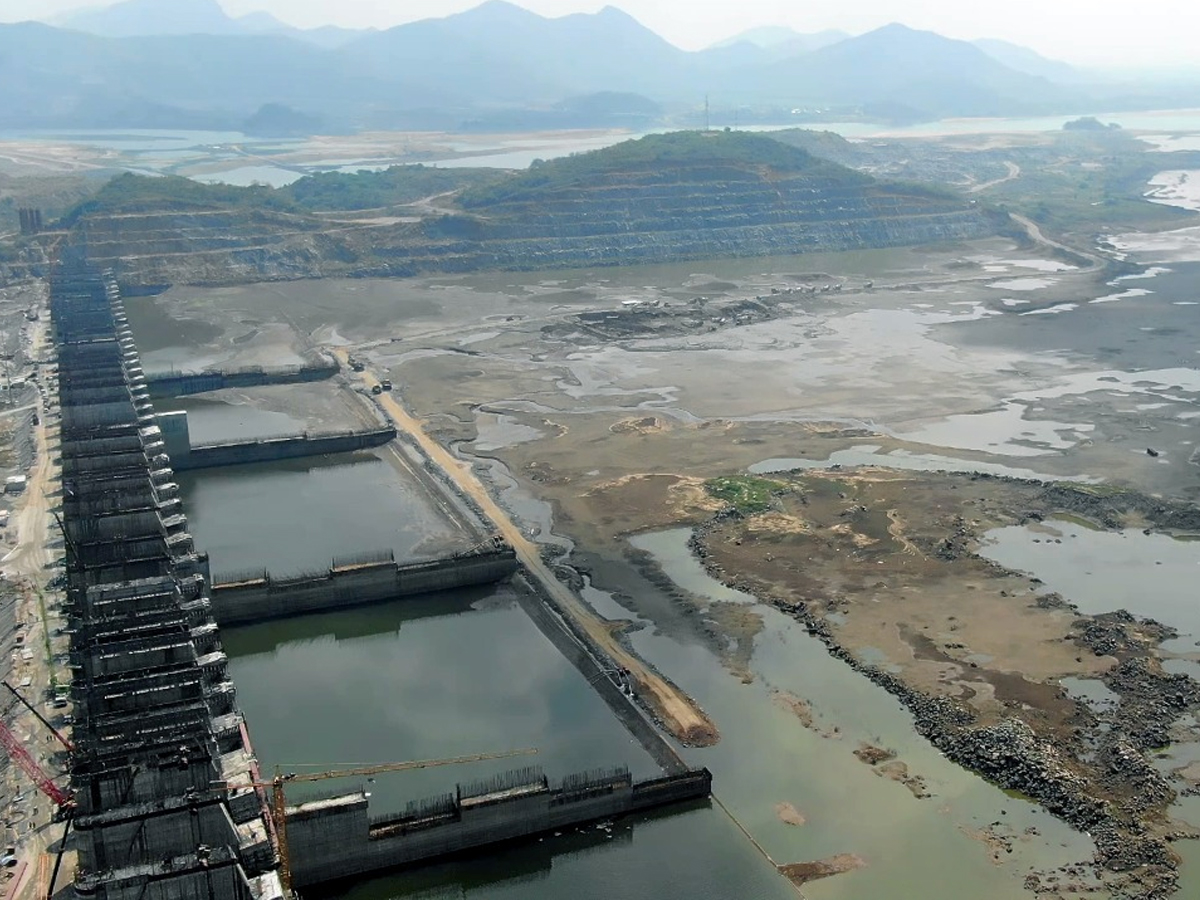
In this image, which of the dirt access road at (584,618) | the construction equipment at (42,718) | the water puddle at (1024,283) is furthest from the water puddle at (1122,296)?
the construction equipment at (42,718)

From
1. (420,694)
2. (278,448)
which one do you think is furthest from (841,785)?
(278,448)

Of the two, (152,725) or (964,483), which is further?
(964,483)

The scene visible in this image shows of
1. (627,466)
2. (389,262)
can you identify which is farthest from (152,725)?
(389,262)

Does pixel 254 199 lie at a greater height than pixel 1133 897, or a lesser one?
greater

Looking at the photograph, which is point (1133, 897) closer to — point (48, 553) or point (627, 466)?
point (627, 466)

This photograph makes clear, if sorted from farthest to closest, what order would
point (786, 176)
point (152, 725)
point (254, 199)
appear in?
1. point (786, 176)
2. point (254, 199)
3. point (152, 725)

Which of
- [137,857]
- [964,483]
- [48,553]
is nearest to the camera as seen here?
[137,857]

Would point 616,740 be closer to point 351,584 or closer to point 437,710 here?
point 437,710

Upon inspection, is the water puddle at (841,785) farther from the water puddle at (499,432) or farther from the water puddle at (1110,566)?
the water puddle at (499,432)
